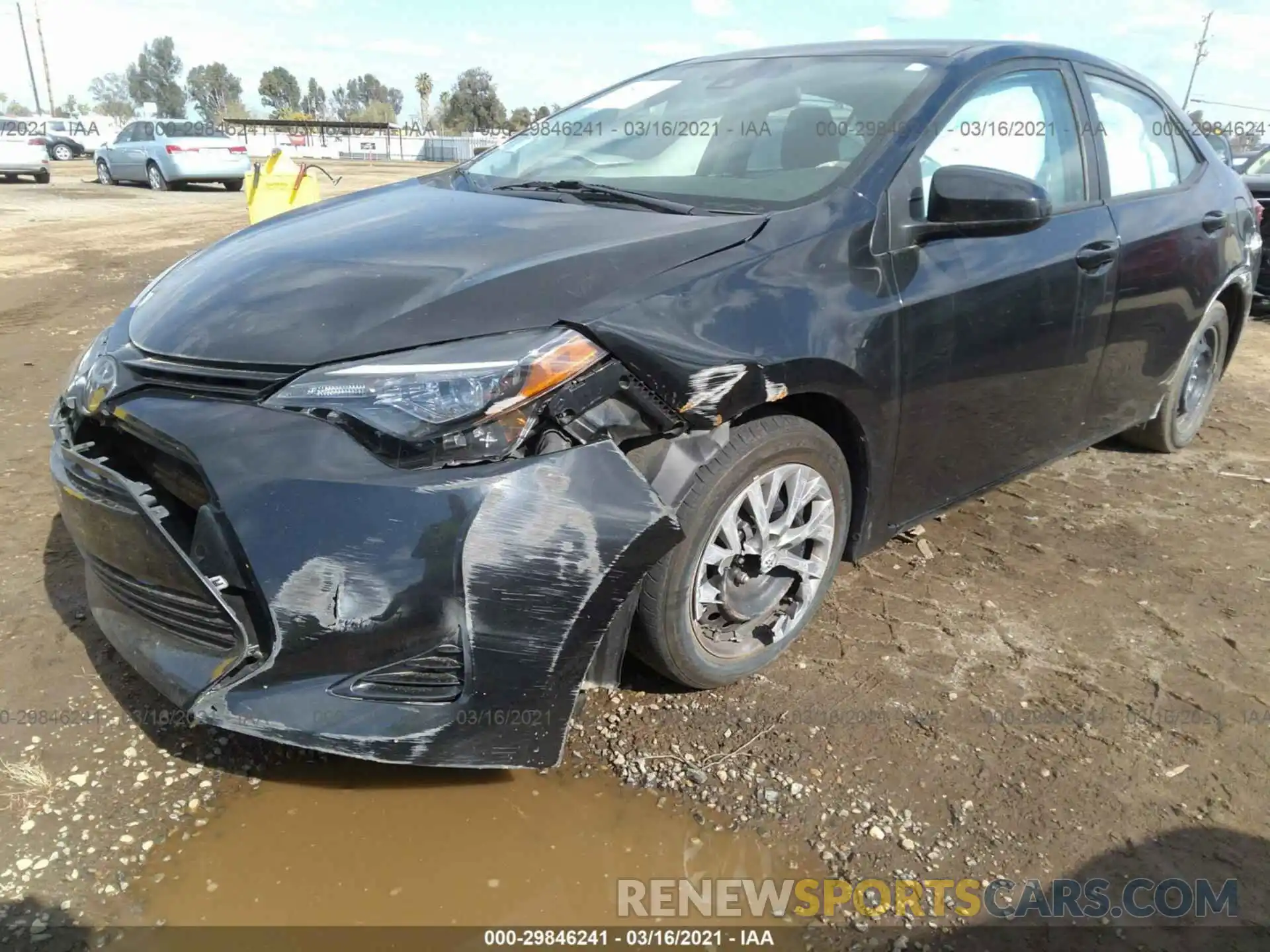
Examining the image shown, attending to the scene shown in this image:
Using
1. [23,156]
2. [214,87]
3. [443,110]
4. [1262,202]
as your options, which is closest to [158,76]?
[214,87]

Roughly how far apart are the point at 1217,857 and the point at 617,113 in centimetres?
292

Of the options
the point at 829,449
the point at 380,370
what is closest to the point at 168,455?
the point at 380,370

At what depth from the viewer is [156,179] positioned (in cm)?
1908

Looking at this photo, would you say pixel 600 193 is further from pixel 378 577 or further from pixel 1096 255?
pixel 1096 255

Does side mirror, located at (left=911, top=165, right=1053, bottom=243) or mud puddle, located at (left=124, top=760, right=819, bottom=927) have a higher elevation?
side mirror, located at (left=911, top=165, right=1053, bottom=243)

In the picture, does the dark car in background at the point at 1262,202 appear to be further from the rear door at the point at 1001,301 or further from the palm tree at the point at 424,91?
the palm tree at the point at 424,91

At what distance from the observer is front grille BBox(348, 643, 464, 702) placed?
70.9 inches

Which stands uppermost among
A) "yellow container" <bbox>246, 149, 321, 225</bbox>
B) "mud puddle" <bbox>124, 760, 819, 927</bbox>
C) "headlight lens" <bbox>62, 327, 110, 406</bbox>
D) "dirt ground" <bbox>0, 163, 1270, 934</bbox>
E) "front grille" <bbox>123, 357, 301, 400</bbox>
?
"yellow container" <bbox>246, 149, 321, 225</bbox>

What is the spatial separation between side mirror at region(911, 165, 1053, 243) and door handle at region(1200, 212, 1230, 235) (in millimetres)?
1769

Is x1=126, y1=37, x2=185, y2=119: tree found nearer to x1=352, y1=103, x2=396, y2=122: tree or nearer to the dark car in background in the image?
x1=352, y1=103, x2=396, y2=122: tree

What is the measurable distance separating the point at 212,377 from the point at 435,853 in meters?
1.15

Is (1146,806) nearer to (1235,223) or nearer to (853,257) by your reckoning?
(853,257)

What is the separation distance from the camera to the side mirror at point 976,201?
8.05 feet

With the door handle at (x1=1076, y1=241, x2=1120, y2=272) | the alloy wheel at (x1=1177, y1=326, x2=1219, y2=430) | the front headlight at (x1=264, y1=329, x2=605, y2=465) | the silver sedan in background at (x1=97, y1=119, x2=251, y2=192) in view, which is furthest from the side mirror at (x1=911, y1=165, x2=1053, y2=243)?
the silver sedan in background at (x1=97, y1=119, x2=251, y2=192)
